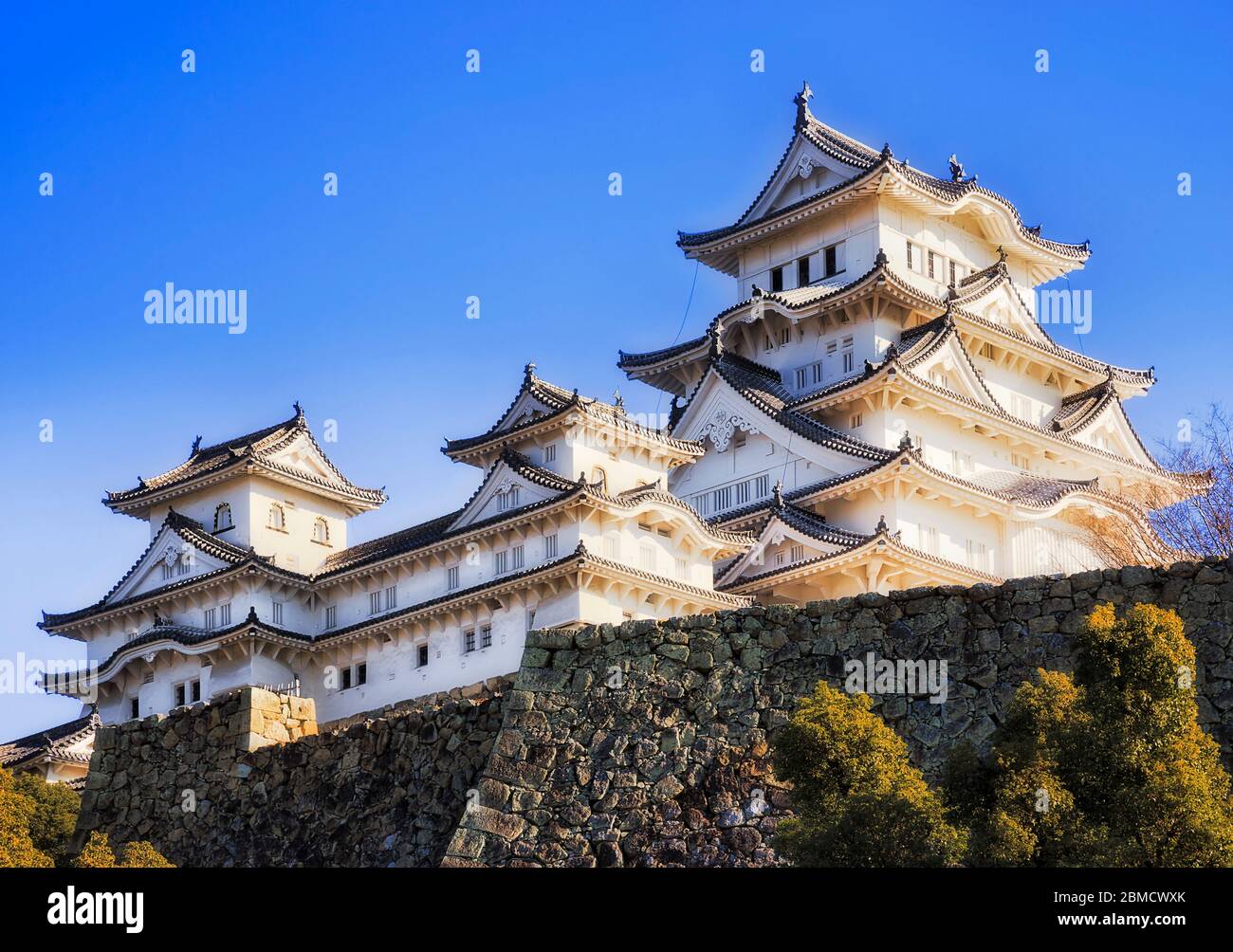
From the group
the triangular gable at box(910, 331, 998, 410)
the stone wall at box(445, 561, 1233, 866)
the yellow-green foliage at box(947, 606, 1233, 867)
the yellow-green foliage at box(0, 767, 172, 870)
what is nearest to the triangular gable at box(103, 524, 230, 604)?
the triangular gable at box(910, 331, 998, 410)

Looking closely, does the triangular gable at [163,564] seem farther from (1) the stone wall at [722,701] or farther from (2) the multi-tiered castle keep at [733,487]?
(1) the stone wall at [722,701]

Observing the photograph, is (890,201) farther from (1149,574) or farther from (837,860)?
(837,860)

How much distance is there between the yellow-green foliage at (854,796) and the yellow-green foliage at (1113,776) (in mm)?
443

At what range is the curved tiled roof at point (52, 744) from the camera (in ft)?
164

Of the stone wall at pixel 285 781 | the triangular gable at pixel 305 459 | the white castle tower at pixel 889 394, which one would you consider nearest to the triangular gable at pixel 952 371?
the white castle tower at pixel 889 394

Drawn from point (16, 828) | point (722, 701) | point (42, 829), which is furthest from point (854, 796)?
point (42, 829)

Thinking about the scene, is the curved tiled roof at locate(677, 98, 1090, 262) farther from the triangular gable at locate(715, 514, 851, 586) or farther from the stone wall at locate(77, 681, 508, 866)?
the stone wall at locate(77, 681, 508, 866)

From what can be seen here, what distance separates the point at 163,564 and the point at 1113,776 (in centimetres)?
3920

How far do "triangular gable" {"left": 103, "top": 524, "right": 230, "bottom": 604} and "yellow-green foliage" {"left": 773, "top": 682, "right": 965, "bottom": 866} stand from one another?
34586 millimetres

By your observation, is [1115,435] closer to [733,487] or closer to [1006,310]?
[1006,310]

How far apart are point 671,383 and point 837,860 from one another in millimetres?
40948

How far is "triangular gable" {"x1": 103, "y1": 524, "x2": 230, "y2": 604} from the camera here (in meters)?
53.5

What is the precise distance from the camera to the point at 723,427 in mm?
54625

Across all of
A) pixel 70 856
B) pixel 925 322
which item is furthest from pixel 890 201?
pixel 70 856
